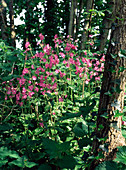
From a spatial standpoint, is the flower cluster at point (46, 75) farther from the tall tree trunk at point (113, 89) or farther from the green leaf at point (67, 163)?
the green leaf at point (67, 163)

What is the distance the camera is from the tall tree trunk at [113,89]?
1583 millimetres

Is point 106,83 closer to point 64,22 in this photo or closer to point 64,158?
point 64,158

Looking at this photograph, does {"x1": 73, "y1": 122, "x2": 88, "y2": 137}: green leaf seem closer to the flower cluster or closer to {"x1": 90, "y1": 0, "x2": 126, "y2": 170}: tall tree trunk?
{"x1": 90, "y1": 0, "x2": 126, "y2": 170}: tall tree trunk

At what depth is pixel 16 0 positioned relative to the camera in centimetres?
805

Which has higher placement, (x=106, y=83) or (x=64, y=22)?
(x=64, y=22)

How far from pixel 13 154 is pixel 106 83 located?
116 cm

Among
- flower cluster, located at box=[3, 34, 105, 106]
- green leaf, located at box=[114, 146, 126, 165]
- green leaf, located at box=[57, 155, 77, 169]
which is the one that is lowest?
green leaf, located at box=[57, 155, 77, 169]

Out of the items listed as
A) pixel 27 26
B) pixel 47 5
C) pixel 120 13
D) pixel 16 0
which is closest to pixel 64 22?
pixel 47 5

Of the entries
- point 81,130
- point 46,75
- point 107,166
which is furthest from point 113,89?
point 46,75

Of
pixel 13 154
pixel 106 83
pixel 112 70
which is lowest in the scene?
pixel 13 154

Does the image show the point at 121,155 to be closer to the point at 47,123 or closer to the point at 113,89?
the point at 113,89

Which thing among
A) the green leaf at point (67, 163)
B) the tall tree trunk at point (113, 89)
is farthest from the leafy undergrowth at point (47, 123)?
the tall tree trunk at point (113, 89)

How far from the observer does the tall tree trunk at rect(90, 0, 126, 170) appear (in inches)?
62.3

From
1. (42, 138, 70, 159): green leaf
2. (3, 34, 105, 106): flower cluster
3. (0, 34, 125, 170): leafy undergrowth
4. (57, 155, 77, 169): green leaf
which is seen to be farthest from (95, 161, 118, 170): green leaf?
(3, 34, 105, 106): flower cluster
